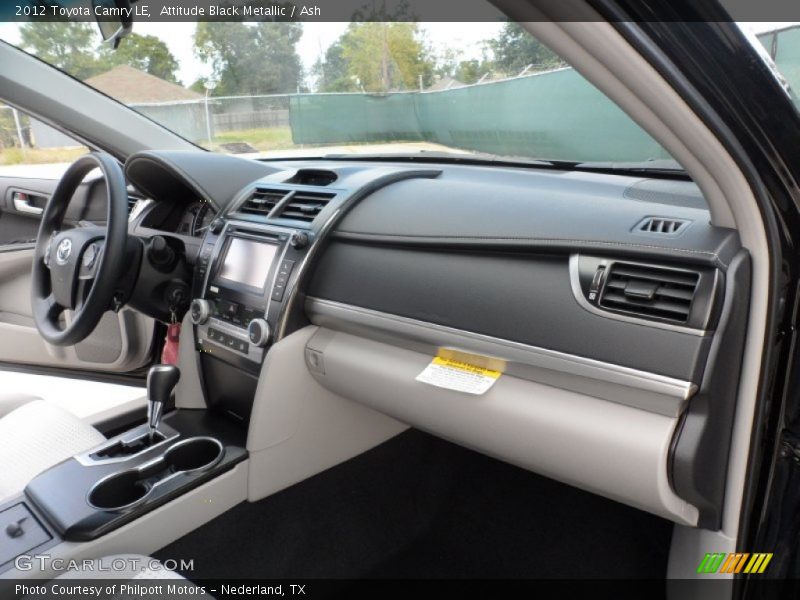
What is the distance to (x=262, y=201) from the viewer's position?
1.78 m

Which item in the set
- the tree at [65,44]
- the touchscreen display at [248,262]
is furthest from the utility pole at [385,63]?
the tree at [65,44]

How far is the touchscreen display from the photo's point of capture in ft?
5.26

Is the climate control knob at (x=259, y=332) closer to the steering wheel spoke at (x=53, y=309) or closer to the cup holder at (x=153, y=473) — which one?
the cup holder at (x=153, y=473)

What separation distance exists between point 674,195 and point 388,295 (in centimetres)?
64

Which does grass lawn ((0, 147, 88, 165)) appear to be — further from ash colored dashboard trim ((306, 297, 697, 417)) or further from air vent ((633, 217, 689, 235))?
air vent ((633, 217, 689, 235))

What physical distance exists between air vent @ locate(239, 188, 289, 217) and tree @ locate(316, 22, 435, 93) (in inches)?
19.3

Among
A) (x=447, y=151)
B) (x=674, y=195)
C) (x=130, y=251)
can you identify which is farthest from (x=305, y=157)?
(x=674, y=195)

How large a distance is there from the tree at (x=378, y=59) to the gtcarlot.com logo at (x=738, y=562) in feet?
4.48

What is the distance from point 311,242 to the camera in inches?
60.4

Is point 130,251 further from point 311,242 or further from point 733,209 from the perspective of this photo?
point 733,209

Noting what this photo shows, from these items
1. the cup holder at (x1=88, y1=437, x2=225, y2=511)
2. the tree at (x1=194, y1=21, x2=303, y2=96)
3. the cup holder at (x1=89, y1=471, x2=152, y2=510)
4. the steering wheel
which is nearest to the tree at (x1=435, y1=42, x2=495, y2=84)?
the tree at (x1=194, y1=21, x2=303, y2=96)

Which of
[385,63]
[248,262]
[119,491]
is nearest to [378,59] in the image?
[385,63]

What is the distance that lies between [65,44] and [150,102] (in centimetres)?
31

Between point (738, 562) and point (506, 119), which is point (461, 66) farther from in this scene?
point (738, 562)
